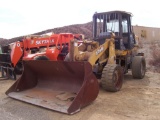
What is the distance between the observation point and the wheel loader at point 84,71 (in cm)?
550

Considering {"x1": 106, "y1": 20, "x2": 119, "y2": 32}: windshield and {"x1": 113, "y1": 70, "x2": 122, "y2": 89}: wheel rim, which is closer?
{"x1": 113, "y1": 70, "x2": 122, "y2": 89}: wheel rim

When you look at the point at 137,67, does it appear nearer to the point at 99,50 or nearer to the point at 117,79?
the point at 117,79

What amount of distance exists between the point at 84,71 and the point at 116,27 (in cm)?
318

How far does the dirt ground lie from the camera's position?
196 inches

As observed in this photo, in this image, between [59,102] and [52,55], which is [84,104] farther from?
[52,55]

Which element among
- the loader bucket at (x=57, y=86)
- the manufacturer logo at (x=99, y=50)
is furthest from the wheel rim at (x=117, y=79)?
the loader bucket at (x=57, y=86)

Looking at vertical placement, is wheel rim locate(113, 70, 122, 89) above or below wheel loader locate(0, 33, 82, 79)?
below

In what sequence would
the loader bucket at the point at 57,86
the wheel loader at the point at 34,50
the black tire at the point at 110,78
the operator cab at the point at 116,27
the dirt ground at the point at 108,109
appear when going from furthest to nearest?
the wheel loader at the point at 34,50 < the operator cab at the point at 116,27 < the black tire at the point at 110,78 < the loader bucket at the point at 57,86 < the dirt ground at the point at 108,109

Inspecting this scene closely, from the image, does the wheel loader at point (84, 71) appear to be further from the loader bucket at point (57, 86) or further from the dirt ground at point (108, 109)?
the dirt ground at point (108, 109)

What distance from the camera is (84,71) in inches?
222

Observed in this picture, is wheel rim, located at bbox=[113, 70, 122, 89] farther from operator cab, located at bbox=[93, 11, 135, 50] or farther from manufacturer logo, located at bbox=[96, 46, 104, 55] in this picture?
operator cab, located at bbox=[93, 11, 135, 50]

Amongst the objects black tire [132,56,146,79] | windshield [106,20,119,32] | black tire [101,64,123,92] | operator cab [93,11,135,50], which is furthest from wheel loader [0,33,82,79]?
black tire [101,64,123,92]

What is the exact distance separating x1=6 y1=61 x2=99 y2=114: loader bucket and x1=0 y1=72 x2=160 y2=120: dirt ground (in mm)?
141

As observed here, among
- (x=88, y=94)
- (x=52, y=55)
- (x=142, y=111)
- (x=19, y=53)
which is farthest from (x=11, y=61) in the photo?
(x=142, y=111)
